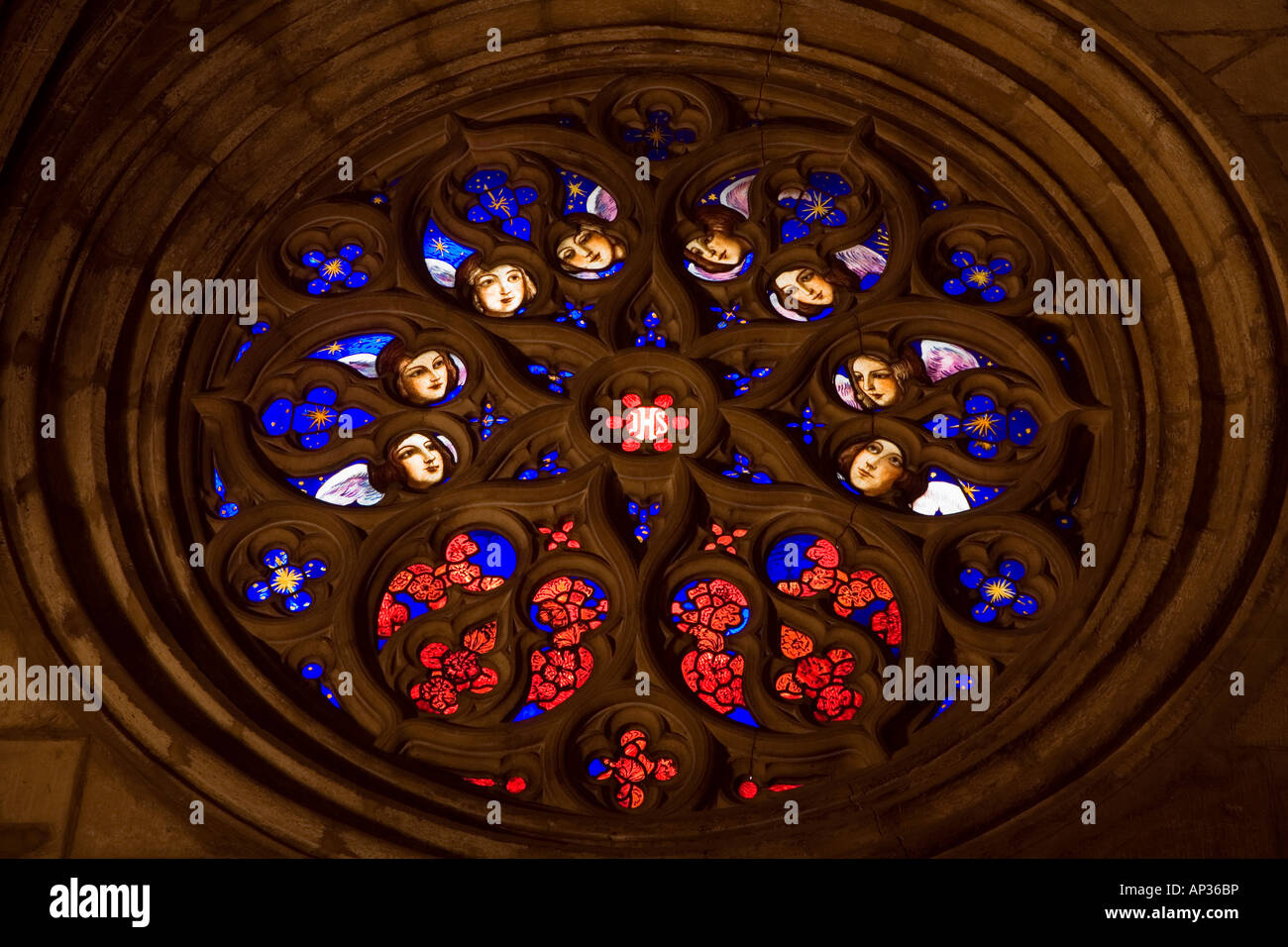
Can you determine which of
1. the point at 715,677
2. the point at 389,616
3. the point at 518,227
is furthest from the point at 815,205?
the point at 389,616

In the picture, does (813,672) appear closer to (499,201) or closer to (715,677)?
(715,677)

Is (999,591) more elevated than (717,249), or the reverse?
(717,249)

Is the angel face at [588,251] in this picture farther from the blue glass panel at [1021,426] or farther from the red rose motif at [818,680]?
the red rose motif at [818,680]

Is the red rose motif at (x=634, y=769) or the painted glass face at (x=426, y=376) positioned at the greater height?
the painted glass face at (x=426, y=376)

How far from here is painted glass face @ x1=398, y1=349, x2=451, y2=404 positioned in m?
8.09

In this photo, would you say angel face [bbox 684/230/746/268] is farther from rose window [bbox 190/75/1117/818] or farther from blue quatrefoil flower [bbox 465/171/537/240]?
blue quatrefoil flower [bbox 465/171/537/240]

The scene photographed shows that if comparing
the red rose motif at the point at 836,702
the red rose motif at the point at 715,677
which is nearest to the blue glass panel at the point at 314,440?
the red rose motif at the point at 715,677

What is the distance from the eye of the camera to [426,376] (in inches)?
320

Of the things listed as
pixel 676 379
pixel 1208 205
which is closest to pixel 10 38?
pixel 676 379

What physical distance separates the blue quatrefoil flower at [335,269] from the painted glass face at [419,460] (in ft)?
2.92

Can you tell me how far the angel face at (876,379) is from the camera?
26.1 feet

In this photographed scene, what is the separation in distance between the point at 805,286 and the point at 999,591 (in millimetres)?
1643

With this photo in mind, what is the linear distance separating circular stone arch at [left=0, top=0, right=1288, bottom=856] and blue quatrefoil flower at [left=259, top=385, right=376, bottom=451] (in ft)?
1.37

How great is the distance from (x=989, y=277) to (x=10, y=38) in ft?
13.4
